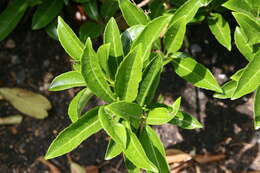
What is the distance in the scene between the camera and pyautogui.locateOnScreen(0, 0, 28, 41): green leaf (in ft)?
6.97

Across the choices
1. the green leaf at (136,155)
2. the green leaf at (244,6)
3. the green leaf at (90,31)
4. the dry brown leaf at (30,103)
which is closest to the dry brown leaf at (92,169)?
the dry brown leaf at (30,103)

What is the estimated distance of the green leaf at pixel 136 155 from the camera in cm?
123

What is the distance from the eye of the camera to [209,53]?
101 inches

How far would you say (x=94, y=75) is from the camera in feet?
4.19

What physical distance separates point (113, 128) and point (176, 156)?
1238 mm

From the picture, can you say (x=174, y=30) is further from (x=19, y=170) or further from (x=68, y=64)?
(x=19, y=170)

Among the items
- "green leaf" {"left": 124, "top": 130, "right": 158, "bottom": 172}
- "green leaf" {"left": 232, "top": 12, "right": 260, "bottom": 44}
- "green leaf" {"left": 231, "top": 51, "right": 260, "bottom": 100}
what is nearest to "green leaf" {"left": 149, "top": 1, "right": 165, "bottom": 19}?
"green leaf" {"left": 232, "top": 12, "right": 260, "bottom": 44}

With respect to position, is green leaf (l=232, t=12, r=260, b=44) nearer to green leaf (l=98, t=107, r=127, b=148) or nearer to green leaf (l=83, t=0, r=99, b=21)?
green leaf (l=98, t=107, r=127, b=148)

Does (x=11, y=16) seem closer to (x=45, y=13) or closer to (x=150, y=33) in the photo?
(x=45, y=13)

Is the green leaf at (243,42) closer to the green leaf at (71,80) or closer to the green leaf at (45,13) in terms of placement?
the green leaf at (71,80)

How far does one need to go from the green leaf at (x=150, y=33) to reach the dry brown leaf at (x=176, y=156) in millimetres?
1182

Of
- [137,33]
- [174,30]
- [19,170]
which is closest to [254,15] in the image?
[174,30]

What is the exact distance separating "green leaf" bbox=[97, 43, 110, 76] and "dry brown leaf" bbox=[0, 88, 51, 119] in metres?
1.20

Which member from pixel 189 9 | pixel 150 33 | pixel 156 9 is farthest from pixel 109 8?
pixel 150 33
